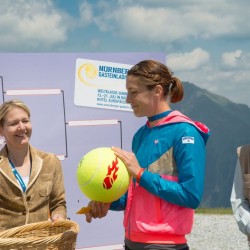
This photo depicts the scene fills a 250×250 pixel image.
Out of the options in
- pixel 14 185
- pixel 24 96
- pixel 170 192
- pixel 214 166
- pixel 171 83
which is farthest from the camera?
pixel 214 166

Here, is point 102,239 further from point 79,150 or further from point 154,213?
point 154,213

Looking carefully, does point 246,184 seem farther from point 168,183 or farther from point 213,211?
point 213,211

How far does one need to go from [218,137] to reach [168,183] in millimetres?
191451

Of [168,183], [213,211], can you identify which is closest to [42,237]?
[168,183]

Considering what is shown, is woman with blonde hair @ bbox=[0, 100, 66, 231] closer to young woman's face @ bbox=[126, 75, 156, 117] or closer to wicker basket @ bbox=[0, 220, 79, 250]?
wicker basket @ bbox=[0, 220, 79, 250]

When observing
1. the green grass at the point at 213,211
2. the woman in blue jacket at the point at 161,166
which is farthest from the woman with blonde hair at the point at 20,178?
the green grass at the point at 213,211

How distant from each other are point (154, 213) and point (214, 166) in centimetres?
17779

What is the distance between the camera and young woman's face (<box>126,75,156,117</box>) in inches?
115

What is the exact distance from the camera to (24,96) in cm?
582

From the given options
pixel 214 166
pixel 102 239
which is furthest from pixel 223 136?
pixel 102 239

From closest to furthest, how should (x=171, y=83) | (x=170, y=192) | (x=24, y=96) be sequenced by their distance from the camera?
(x=170, y=192) → (x=171, y=83) → (x=24, y=96)

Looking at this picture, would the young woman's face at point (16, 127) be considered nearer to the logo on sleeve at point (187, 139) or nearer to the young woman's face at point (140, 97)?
the young woman's face at point (140, 97)

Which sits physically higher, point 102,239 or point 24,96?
point 24,96

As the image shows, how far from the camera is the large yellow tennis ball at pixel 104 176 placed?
114 inches
